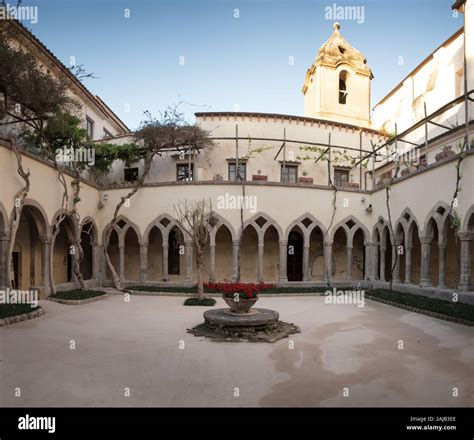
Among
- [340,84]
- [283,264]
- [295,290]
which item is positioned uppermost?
[340,84]

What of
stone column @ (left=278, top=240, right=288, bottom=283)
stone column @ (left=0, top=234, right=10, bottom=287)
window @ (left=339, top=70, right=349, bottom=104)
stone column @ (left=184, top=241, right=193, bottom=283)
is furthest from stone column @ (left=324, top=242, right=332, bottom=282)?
window @ (left=339, top=70, right=349, bottom=104)

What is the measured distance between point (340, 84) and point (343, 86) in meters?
0.26

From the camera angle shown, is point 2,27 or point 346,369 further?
point 2,27

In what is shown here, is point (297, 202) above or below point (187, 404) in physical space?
above

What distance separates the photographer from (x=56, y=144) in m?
15.4

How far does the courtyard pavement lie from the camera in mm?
4508

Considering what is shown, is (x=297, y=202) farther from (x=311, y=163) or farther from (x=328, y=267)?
(x=311, y=163)

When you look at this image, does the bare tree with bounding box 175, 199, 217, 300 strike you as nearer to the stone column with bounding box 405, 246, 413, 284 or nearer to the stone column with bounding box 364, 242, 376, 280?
the stone column with bounding box 364, 242, 376, 280

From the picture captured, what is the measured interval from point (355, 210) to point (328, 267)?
3201mm

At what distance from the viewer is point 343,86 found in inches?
1008

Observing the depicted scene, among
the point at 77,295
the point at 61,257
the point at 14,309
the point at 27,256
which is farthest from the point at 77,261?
the point at 14,309

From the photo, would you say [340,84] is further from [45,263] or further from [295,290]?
[45,263]
